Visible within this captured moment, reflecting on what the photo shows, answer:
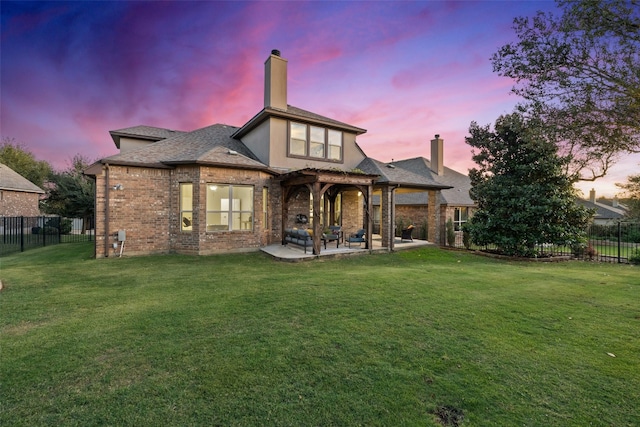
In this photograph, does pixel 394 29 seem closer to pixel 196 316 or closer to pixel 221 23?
pixel 221 23

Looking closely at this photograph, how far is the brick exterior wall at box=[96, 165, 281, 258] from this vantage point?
1023cm

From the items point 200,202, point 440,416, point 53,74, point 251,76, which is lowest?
point 440,416

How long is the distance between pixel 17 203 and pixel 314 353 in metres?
31.3

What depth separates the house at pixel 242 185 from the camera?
10492mm

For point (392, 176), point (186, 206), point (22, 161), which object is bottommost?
point (186, 206)

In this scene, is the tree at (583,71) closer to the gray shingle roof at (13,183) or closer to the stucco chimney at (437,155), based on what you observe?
the stucco chimney at (437,155)

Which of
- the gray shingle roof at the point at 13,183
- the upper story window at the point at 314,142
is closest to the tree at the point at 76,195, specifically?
the gray shingle roof at the point at 13,183

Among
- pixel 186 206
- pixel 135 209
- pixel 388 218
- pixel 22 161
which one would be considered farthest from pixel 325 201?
pixel 22 161

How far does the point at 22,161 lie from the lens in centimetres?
3441

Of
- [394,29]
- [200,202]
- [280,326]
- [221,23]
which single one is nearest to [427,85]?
[394,29]

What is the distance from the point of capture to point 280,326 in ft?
13.7

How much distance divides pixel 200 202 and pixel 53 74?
31.2 ft

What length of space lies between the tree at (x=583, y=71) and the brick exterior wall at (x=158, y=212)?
386 inches

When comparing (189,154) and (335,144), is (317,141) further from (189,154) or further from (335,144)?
(189,154)
